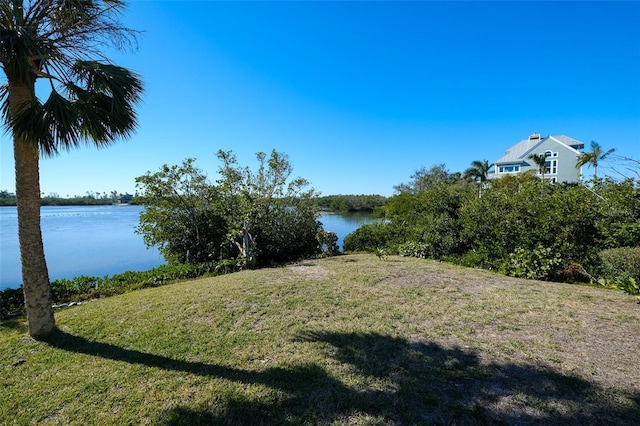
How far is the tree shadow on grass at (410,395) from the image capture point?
2068 mm

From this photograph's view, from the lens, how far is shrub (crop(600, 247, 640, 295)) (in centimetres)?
480

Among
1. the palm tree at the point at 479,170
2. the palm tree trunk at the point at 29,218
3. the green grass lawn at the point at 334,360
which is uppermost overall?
the palm tree at the point at 479,170

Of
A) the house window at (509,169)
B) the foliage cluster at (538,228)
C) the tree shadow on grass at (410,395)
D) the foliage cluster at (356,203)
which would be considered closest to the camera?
the tree shadow on grass at (410,395)

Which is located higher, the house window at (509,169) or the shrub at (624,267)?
the house window at (509,169)

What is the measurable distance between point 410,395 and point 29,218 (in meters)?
4.51

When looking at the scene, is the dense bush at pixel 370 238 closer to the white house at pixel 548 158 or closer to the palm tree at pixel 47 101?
the palm tree at pixel 47 101

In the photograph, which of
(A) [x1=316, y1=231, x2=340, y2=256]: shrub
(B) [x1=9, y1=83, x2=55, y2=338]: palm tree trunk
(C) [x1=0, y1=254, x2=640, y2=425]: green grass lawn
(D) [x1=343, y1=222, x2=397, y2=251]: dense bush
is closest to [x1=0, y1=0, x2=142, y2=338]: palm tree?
(B) [x1=9, y1=83, x2=55, y2=338]: palm tree trunk

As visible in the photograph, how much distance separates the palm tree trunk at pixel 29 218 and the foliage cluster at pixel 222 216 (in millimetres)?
4778

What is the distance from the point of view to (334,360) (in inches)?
113

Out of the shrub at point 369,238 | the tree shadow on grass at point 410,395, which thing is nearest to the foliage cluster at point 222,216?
the shrub at point 369,238

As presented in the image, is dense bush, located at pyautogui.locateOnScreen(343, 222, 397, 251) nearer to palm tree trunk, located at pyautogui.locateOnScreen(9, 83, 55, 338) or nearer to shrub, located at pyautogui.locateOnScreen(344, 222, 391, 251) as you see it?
shrub, located at pyautogui.locateOnScreen(344, 222, 391, 251)

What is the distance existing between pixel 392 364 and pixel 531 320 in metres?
2.41

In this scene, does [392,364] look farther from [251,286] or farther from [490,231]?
[490,231]

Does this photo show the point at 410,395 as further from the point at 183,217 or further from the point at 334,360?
the point at 183,217
